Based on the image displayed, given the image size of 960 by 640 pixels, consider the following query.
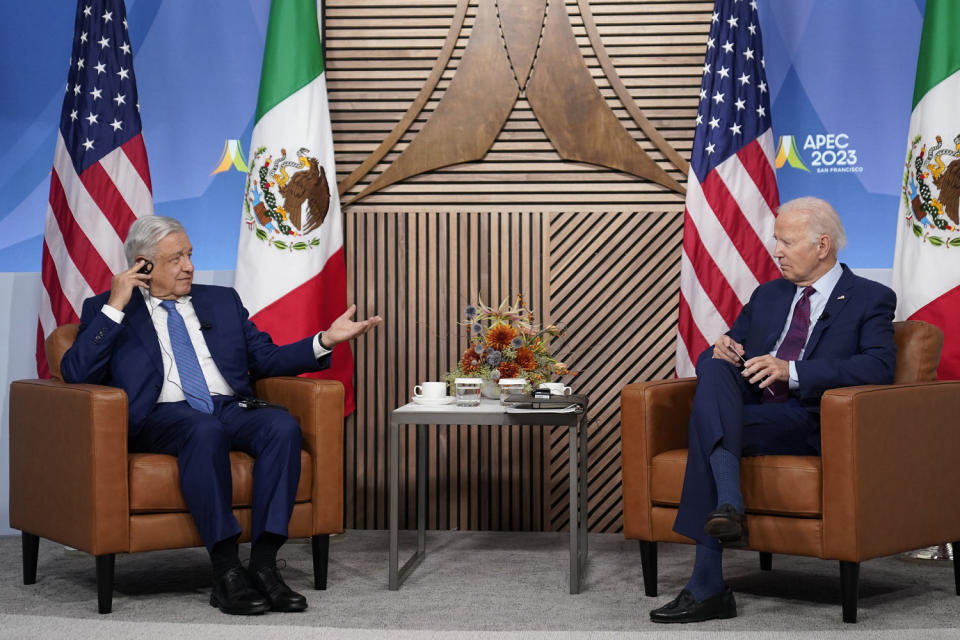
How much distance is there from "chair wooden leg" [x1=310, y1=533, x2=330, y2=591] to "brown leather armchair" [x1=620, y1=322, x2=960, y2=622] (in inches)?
39.4

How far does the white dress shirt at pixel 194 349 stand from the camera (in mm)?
3332

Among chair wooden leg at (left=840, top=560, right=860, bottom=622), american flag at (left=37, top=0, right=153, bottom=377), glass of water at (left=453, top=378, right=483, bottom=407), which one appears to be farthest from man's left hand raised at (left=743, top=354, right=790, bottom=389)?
american flag at (left=37, top=0, right=153, bottom=377)

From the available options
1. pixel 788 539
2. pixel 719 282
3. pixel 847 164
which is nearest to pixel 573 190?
pixel 719 282

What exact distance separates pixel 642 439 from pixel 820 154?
2.18m

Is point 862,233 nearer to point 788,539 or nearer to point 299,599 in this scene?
point 788,539

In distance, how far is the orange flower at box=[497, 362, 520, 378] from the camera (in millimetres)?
3551

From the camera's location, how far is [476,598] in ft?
10.4

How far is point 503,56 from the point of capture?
4438 millimetres

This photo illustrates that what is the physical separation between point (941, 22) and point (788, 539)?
2.28 metres

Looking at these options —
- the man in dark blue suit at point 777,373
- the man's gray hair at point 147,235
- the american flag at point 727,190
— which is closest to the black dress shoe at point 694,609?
the man in dark blue suit at point 777,373

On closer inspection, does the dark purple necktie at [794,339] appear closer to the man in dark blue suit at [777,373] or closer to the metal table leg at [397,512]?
the man in dark blue suit at [777,373]

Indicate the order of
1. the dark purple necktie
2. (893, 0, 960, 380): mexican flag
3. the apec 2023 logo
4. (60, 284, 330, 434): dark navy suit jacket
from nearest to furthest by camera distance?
(60, 284, 330, 434): dark navy suit jacket
the dark purple necktie
(893, 0, 960, 380): mexican flag
the apec 2023 logo

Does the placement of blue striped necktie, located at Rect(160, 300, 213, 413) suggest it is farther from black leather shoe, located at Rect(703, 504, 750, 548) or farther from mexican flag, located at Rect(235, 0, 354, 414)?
black leather shoe, located at Rect(703, 504, 750, 548)

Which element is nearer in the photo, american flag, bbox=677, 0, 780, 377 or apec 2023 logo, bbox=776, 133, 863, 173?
american flag, bbox=677, 0, 780, 377
